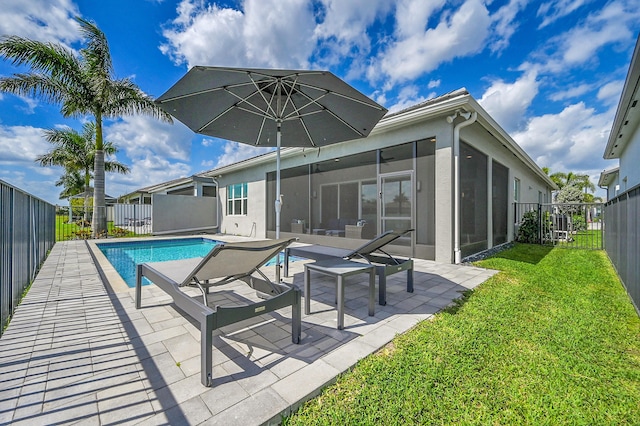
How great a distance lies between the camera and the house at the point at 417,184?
21.4 ft

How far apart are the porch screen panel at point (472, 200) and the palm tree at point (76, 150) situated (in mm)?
19428

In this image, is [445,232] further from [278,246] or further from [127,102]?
[127,102]

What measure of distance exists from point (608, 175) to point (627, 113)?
14193 millimetres

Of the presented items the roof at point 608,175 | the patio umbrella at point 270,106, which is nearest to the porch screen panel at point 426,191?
the patio umbrella at point 270,106

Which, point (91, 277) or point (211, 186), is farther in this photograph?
point (211, 186)

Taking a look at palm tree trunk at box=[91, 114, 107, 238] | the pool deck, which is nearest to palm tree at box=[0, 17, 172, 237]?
palm tree trunk at box=[91, 114, 107, 238]

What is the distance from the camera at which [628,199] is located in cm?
432

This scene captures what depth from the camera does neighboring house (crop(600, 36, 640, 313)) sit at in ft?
12.2

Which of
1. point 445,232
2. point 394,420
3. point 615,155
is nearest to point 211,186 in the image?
point 445,232

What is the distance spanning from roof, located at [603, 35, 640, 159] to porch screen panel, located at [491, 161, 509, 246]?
121 inches

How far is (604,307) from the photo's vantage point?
3.67 meters

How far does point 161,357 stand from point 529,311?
4.30 m

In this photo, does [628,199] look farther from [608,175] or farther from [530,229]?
[608,175]

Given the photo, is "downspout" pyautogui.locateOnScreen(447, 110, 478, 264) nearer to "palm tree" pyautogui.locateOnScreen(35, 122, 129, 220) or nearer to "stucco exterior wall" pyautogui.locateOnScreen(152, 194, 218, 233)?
"stucco exterior wall" pyautogui.locateOnScreen(152, 194, 218, 233)
